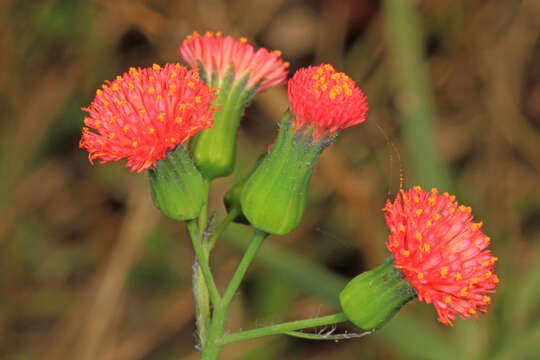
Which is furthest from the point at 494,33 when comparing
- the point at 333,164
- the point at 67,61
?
the point at 67,61

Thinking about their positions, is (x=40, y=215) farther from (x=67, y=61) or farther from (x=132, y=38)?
(x=132, y=38)

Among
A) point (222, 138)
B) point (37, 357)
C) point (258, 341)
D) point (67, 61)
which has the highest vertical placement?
point (67, 61)

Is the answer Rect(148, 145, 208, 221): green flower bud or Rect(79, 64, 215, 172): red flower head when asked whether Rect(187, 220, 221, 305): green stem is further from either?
Rect(79, 64, 215, 172): red flower head

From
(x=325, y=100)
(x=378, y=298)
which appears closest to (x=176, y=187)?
(x=325, y=100)

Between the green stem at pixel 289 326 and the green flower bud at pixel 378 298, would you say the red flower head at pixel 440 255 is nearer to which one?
the green flower bud at pixel 378 298

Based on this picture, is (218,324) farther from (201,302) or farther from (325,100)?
(325,100)

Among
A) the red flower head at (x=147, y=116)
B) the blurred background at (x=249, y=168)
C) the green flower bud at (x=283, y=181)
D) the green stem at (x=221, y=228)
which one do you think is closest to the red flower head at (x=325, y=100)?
the green flower bud at (x=283, y=181)

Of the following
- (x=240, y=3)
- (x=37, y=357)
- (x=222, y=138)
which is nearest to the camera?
(x=222, y=138)
